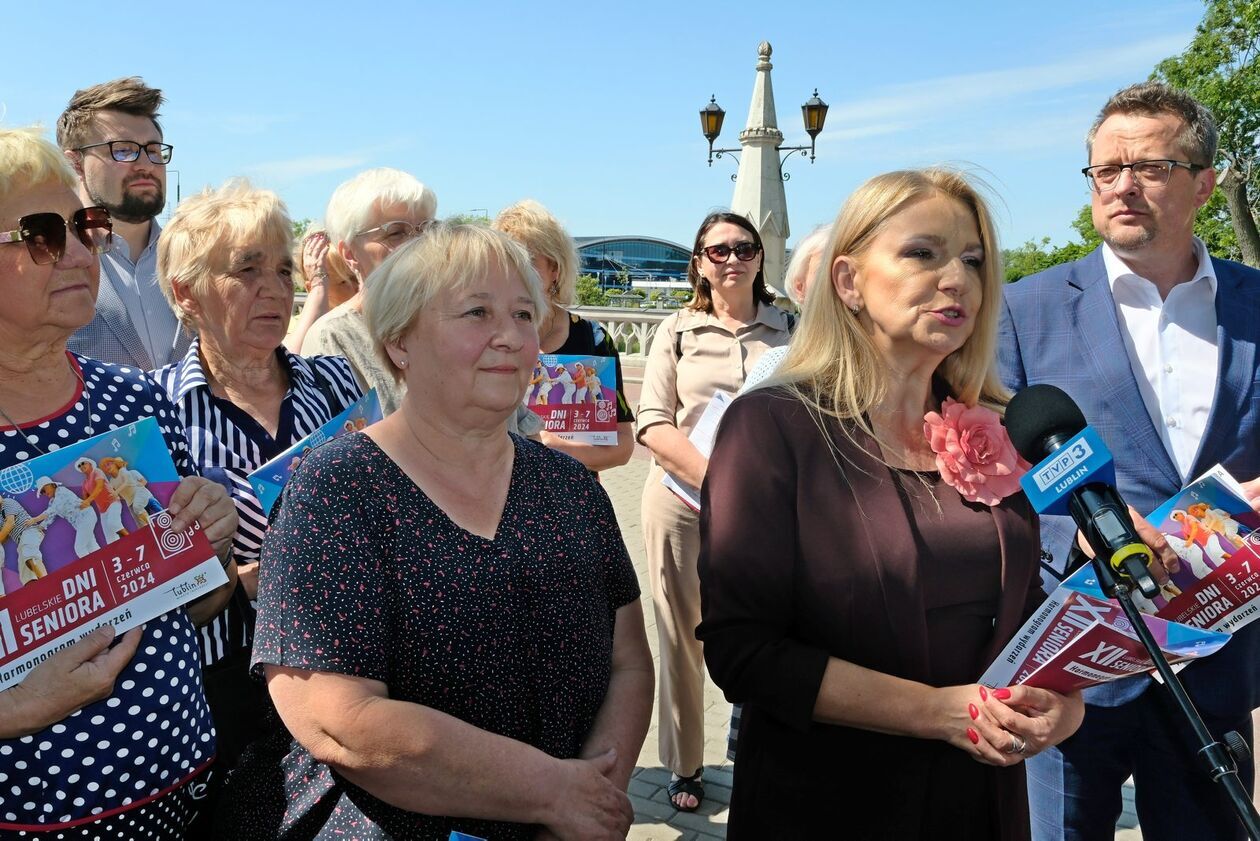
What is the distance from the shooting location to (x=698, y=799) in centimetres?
436

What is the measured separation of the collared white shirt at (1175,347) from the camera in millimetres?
3027

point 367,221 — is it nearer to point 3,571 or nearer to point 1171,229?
point 3,571

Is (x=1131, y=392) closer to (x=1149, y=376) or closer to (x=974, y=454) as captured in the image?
(x=1149, y=376)

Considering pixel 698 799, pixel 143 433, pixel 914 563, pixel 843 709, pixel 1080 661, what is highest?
pixel 143 433

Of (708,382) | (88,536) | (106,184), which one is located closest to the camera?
(88,536)

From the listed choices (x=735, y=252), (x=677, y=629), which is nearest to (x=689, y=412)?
(x=735, y=252)

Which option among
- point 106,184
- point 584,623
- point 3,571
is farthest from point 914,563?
point 106,184

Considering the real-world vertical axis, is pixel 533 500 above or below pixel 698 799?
above

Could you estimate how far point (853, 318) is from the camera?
2441mm

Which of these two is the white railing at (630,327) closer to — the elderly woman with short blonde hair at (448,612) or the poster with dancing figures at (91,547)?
the elderly woman with short blonde hair at (448,612)

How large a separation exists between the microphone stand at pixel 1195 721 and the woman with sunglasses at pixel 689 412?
2.67 m

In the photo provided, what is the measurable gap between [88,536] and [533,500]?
3.04 feet

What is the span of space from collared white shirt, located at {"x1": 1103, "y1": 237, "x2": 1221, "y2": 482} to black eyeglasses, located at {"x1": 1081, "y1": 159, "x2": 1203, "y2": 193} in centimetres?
23

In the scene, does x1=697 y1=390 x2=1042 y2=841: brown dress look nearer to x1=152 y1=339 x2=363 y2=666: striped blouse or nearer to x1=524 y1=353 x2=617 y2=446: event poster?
x1=152 y1=339 x2=363 y2=666: striped blouse
